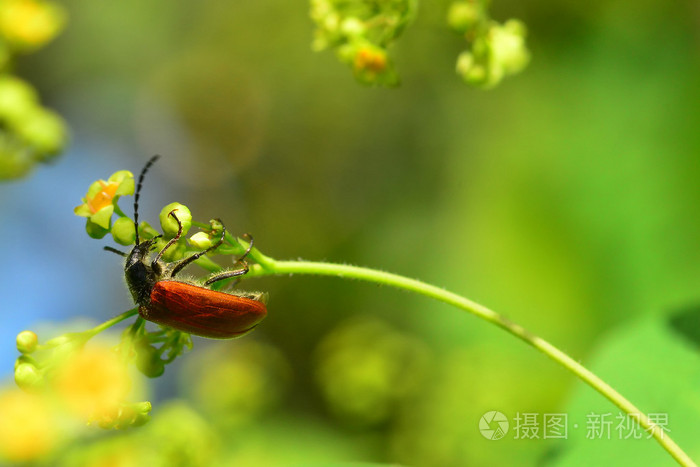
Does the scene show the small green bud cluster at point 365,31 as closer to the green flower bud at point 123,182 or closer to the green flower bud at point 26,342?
the green flower bud at point 123,182

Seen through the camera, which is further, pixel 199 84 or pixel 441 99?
pixel 199 84

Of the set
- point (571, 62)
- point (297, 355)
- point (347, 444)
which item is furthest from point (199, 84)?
point (347, 444)

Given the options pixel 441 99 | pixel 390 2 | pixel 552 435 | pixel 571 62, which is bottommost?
pixel 552 435

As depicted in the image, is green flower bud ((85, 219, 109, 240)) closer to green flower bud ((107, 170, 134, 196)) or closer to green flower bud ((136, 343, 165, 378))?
green flower bud ((107, 170, 134, 196))

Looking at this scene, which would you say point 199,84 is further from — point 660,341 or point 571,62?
point 660,341

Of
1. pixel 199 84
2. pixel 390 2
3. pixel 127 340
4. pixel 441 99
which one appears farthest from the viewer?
pixel 199 84

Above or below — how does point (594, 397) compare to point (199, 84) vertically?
below

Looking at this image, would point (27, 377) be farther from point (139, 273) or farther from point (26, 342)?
point (139, 273)
